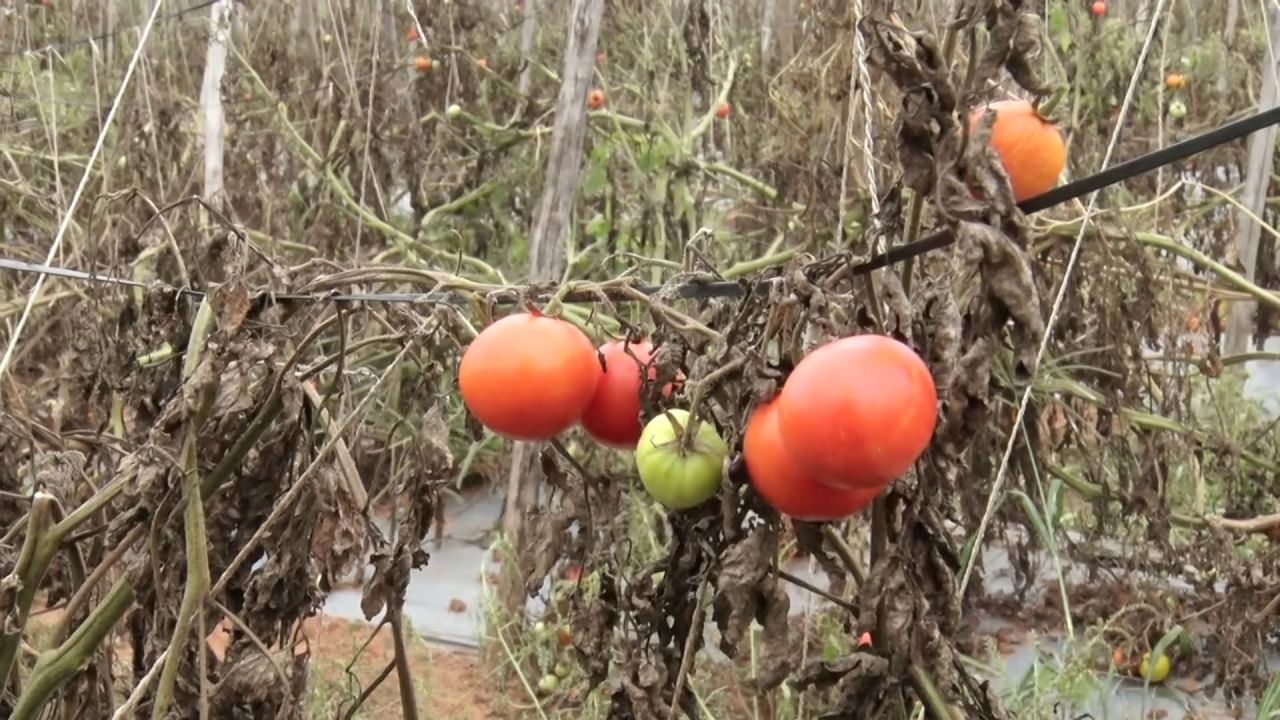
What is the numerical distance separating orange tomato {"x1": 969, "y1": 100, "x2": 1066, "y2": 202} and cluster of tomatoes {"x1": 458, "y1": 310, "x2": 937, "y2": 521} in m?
0.16

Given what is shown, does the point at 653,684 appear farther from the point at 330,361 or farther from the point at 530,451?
the point at 530,451

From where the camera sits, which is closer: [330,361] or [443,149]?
[330,361]

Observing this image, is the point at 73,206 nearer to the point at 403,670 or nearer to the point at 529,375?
the point at 403,670

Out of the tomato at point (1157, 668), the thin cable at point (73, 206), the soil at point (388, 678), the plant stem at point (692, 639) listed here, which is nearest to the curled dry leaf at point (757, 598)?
the plant stem at point (692, 639)

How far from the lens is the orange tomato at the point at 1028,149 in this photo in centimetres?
76

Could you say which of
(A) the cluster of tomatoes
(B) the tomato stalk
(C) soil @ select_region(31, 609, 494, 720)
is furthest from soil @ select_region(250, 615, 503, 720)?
(B) the tomato stalk

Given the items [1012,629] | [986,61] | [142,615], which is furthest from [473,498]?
[986,61]

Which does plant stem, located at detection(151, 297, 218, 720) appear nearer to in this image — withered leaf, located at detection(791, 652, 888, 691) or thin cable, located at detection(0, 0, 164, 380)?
thin cable, located at detection(0, 0, 164, 380)

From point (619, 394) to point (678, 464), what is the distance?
138mm

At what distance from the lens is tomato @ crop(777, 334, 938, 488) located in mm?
670

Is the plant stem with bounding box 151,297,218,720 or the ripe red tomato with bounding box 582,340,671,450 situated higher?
the ripe red tomato with bounding box 582,340,671,450

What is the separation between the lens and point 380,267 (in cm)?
97

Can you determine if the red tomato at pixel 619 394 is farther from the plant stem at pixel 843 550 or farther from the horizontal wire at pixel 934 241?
the plant stem at pixel 843 550

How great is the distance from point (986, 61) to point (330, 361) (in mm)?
704
